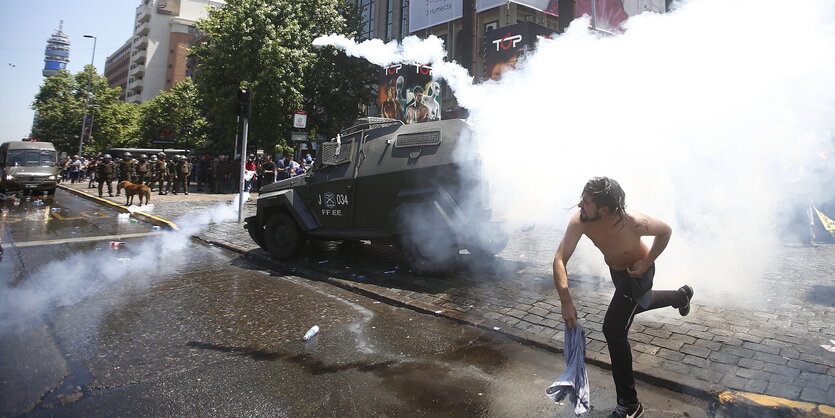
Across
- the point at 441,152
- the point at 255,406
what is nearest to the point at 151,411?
the point at 255,406

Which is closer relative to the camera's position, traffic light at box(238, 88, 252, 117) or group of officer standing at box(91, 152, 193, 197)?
traffic light at box(238, 88, 252, 117)

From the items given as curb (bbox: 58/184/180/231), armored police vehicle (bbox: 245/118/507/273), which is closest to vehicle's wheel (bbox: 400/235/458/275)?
armored police vehicle (bbox: 245/118/507/273)

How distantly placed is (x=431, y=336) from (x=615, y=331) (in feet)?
6.42

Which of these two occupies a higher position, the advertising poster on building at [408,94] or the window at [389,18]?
the window at [389,18]

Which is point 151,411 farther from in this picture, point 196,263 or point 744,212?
point 744,212

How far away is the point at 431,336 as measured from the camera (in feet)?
14.6

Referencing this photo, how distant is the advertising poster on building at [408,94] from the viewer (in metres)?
17.4

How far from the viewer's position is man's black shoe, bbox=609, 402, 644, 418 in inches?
113

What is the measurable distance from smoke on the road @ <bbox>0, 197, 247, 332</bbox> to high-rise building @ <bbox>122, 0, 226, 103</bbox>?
84927mm

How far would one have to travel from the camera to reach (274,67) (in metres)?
20.8

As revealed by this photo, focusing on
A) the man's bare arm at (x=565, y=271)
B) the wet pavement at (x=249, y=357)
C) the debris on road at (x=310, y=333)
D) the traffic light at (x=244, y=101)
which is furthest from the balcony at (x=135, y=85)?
the man's bare arm at (x=565, y=271)

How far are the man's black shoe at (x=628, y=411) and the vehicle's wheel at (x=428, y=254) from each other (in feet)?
11.6

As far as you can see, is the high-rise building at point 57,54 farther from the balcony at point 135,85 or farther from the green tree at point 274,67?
the green tree at point 274,67

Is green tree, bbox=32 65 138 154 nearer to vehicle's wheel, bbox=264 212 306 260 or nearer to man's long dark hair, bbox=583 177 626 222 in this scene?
vehicle's wheel, bbox=264 212 306 260
